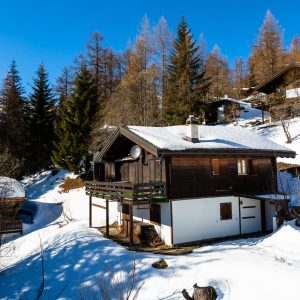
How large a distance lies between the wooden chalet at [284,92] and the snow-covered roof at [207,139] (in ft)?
50.9

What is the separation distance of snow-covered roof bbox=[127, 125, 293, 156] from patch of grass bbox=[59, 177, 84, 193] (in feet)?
55.6

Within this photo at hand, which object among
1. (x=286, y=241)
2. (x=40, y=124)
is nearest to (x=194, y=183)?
(x=286, y=241)

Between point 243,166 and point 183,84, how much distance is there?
19626mm

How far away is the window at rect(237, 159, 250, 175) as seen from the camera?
62.2ft

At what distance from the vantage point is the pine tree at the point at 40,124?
4038 cm

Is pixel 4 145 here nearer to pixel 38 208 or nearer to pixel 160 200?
pixel 38 208

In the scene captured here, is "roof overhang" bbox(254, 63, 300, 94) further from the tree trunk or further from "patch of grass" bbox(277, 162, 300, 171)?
the tree trunk

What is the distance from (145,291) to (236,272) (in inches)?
141

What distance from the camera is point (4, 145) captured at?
3459cm

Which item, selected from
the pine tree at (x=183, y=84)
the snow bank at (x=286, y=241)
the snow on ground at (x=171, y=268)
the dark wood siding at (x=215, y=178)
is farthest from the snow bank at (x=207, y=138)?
the pine tree at (x=183, y=84)

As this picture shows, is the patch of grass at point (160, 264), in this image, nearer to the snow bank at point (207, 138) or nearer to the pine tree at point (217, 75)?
the snow bank at point (207, 138)

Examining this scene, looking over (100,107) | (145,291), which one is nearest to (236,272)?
(145,291)

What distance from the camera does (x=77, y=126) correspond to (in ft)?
115

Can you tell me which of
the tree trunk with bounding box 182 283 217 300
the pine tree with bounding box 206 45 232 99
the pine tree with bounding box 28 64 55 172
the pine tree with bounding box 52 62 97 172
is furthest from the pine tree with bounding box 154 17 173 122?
the tree trunk with bounding box 182 283 217 300
